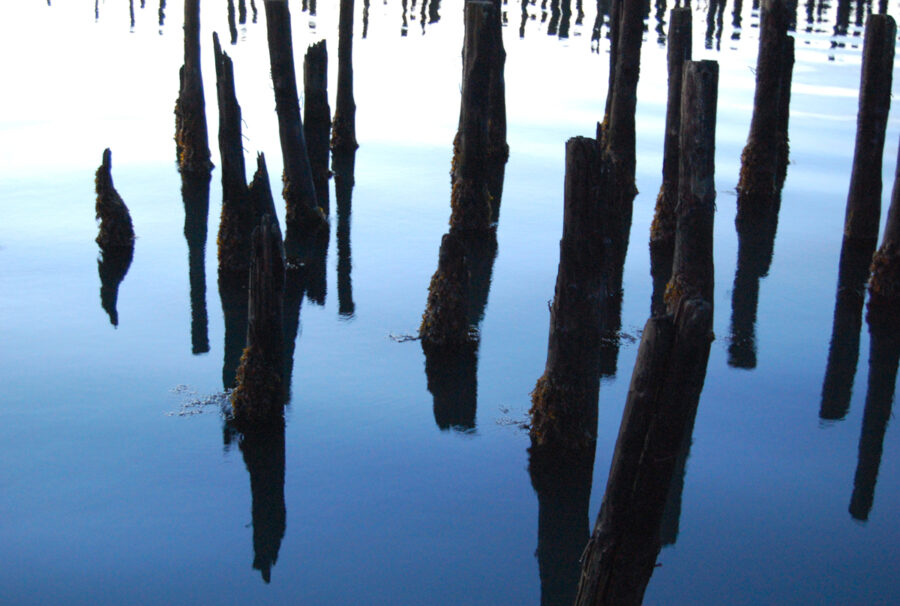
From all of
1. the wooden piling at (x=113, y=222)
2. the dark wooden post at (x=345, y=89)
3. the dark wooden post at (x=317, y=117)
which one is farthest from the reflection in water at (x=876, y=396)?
the dark wooden post at (x=345, y=89)

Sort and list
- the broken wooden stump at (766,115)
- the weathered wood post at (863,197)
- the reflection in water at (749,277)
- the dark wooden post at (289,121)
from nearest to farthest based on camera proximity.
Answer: the reflection in water at (749,277) < the weathered wood post at (863,197) < the dark wooden post at (289,121) < the broken wooden stump at (766,115)

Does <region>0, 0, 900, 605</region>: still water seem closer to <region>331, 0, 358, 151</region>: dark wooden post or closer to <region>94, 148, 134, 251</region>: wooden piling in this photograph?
<region>94, 148, 134, 251</region>: wooden piling

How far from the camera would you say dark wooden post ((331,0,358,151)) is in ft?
53.1

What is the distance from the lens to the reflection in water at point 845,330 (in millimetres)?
9578

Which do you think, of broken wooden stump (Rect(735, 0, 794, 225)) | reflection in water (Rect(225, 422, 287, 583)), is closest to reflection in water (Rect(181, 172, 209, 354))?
reflection in water (Rect(225, 422, 287, 583))

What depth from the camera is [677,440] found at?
5.01 metres

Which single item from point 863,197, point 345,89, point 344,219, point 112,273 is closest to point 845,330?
point 863,197

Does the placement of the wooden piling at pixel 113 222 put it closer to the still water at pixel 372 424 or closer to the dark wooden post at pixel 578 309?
the still water at pixel 372 424

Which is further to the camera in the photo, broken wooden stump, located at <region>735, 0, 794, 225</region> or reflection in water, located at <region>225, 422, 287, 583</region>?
broken wooden stump, located at <region>735, 0, 794, 225</region>

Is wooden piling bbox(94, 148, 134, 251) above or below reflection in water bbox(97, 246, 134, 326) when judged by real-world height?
above

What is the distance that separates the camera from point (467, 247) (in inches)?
514

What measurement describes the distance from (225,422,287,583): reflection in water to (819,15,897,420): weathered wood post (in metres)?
5.34

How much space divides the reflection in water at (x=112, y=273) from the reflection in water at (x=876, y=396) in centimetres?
727

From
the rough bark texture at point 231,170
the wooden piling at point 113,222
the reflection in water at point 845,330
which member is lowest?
the reflection in water at point 845,330
